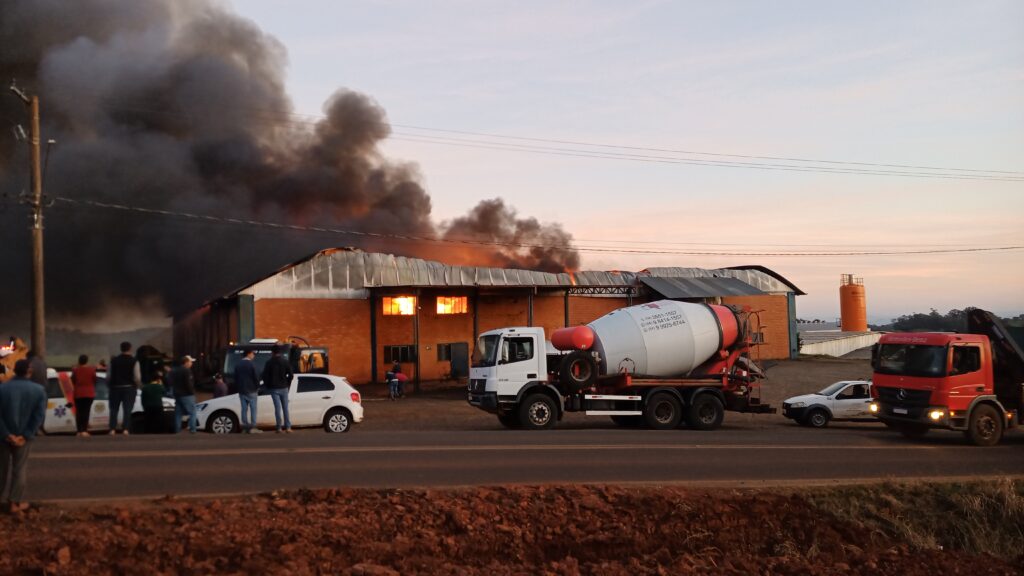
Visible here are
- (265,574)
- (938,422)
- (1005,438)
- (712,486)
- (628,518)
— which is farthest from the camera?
(1005,438)

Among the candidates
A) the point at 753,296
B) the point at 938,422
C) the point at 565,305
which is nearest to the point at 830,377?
the point at 753,296

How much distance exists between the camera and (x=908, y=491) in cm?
1170

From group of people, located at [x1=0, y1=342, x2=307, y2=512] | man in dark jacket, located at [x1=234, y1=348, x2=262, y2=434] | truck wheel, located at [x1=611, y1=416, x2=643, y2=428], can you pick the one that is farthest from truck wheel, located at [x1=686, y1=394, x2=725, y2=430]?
man in dark jacket, located at [x1=234, y1=348, x2=262, y2=434]

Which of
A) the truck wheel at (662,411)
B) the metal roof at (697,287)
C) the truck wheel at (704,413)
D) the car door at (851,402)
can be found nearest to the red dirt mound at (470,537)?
the truck wheel at (662,411)

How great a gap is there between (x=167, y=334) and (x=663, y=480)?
138 ft

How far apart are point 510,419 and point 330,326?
61.8ft

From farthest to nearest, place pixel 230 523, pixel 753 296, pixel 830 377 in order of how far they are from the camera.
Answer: pixel 753 296
pixel 830 377
pixel 230 523

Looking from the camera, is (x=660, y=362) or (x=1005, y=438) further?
(x=660, y=362)

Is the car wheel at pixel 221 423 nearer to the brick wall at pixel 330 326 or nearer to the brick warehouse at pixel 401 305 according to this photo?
the brick warehouse at pixel 401 305

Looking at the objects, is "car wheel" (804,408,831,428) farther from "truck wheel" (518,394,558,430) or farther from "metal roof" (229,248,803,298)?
"metal roof" (229,248,803,298)

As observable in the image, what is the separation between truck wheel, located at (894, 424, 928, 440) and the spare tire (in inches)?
265

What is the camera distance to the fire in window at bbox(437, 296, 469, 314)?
129 feet

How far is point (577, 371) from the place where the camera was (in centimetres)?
2020

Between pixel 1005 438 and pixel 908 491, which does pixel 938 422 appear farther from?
pixel 908 491
